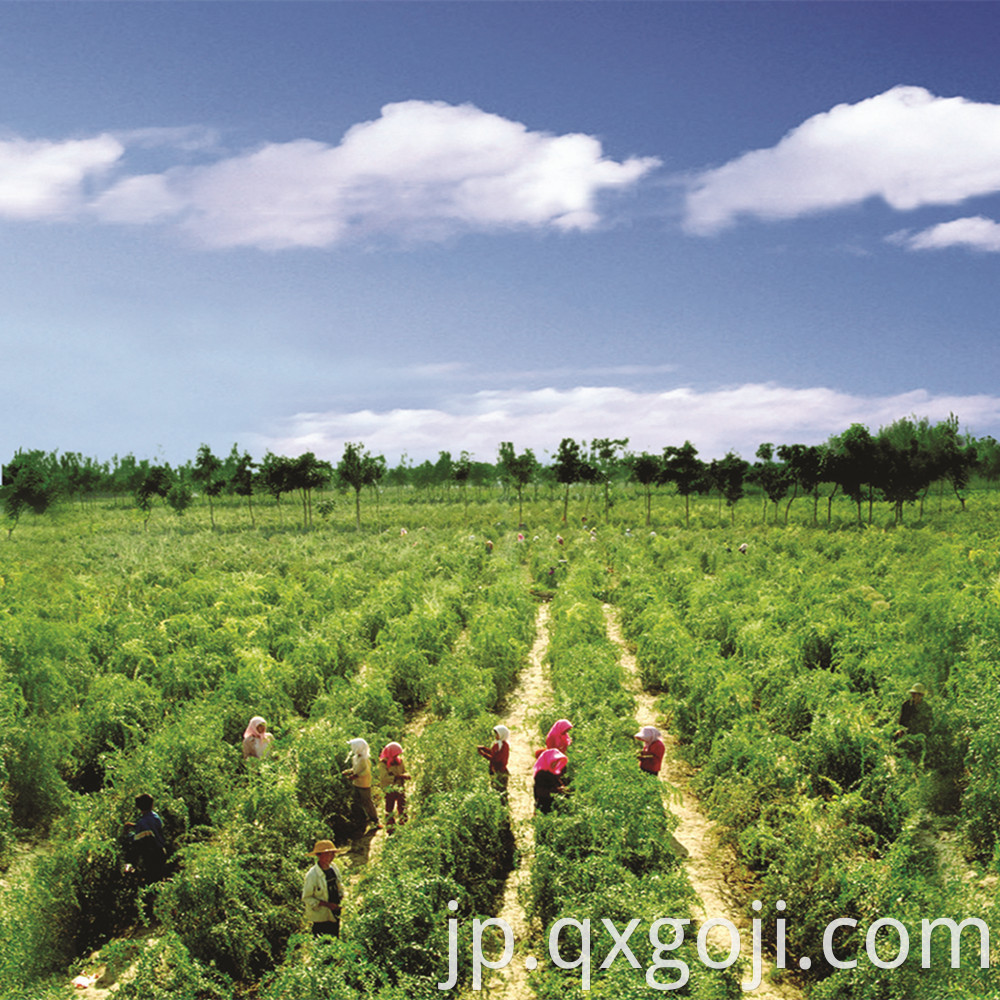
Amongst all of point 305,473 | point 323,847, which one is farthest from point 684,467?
point 323,847

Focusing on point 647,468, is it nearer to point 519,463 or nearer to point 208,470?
point 519,463

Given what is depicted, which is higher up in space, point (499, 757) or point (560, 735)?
point (560, 735)

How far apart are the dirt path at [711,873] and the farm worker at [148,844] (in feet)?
18.6

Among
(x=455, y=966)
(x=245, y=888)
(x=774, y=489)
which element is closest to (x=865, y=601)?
(x=455, y=966)

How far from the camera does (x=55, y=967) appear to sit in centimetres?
650

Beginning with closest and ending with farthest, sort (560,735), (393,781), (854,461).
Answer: (393,781), (560,735), (854,461)

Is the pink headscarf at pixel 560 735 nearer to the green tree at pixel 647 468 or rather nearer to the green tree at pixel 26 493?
the green tree at pixel 647 468

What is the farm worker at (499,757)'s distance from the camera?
9.07 metres

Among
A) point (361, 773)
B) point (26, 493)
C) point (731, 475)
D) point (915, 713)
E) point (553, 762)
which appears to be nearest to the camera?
point (553, 762)

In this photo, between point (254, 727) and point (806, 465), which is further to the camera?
point (806, 465)

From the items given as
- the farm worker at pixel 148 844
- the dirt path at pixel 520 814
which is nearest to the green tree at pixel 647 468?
the dirt path at pixel 520 814

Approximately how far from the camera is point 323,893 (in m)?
6.36

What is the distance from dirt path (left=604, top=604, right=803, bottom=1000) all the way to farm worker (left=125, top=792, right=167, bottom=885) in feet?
18.6

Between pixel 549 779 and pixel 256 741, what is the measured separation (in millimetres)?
4067
